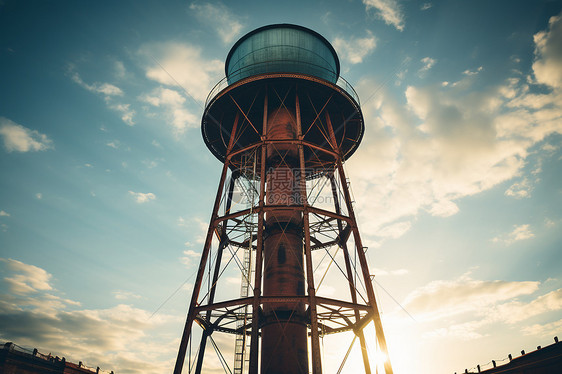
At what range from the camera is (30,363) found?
12141 millimetres

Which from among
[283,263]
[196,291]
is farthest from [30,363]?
[283,263]

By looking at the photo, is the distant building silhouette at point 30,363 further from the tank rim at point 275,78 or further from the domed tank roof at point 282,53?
the domed tank roof at point 282,53

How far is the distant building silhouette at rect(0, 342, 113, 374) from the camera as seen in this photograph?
11211 millimetres

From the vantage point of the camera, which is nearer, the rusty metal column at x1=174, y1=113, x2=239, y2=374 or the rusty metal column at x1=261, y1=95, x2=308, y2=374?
the rusty metal column at x1=174, y1=113, x2=239, y2=374

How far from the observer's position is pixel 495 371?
47.7ft

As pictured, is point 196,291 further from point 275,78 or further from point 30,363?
point 275,78

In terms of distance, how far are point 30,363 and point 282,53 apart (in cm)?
1636

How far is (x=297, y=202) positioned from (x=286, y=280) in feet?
12.2

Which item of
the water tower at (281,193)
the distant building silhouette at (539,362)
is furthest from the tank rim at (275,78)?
the distant building silhouette at (539,362)

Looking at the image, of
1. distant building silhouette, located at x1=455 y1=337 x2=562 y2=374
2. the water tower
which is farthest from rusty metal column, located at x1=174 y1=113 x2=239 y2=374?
distant building silhouette, located at x1=455 y1=337 x2=562 y2=374

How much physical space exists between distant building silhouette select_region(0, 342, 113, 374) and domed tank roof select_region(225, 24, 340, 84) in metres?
14.1

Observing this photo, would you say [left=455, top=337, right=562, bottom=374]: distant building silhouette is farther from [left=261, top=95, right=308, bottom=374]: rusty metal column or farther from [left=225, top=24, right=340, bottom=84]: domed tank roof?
[left=225, top=24, right=340, bottom=84]: domed tank roof

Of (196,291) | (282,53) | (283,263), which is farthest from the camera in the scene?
(282,53)

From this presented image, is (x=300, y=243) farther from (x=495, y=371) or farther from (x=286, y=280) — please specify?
(x=495, y=371)
